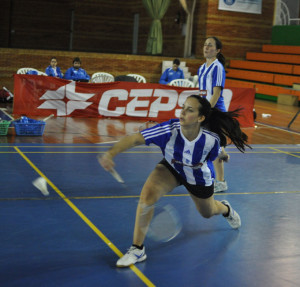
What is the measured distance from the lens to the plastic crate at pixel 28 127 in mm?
10141

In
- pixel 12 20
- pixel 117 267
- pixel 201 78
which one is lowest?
pixel 117 267

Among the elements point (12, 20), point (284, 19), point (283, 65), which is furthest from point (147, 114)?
point (12, 20)

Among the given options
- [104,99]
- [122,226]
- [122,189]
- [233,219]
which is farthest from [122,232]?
[104,99]

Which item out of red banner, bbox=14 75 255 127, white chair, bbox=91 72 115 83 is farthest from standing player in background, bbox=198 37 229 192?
white chair, bbox=91 72 115 83

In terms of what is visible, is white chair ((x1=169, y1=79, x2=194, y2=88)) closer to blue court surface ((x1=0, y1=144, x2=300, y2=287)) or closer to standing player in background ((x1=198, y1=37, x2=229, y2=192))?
blue court surface ((x1=0, y1=144, x2=300, y2=287))

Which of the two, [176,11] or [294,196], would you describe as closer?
[294,196]

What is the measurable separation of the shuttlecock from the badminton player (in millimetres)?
2268

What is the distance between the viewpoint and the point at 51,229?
5.09 meters

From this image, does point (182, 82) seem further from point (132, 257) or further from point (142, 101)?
point (132, 257)

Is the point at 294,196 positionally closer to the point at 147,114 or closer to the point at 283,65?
the point at 147,114

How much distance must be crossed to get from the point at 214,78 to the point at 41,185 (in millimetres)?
2644

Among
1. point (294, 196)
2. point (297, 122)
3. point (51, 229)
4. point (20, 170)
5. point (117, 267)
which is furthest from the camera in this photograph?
point (297, 122)

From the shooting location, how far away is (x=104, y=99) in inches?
539

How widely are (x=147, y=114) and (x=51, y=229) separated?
29.6 feet
